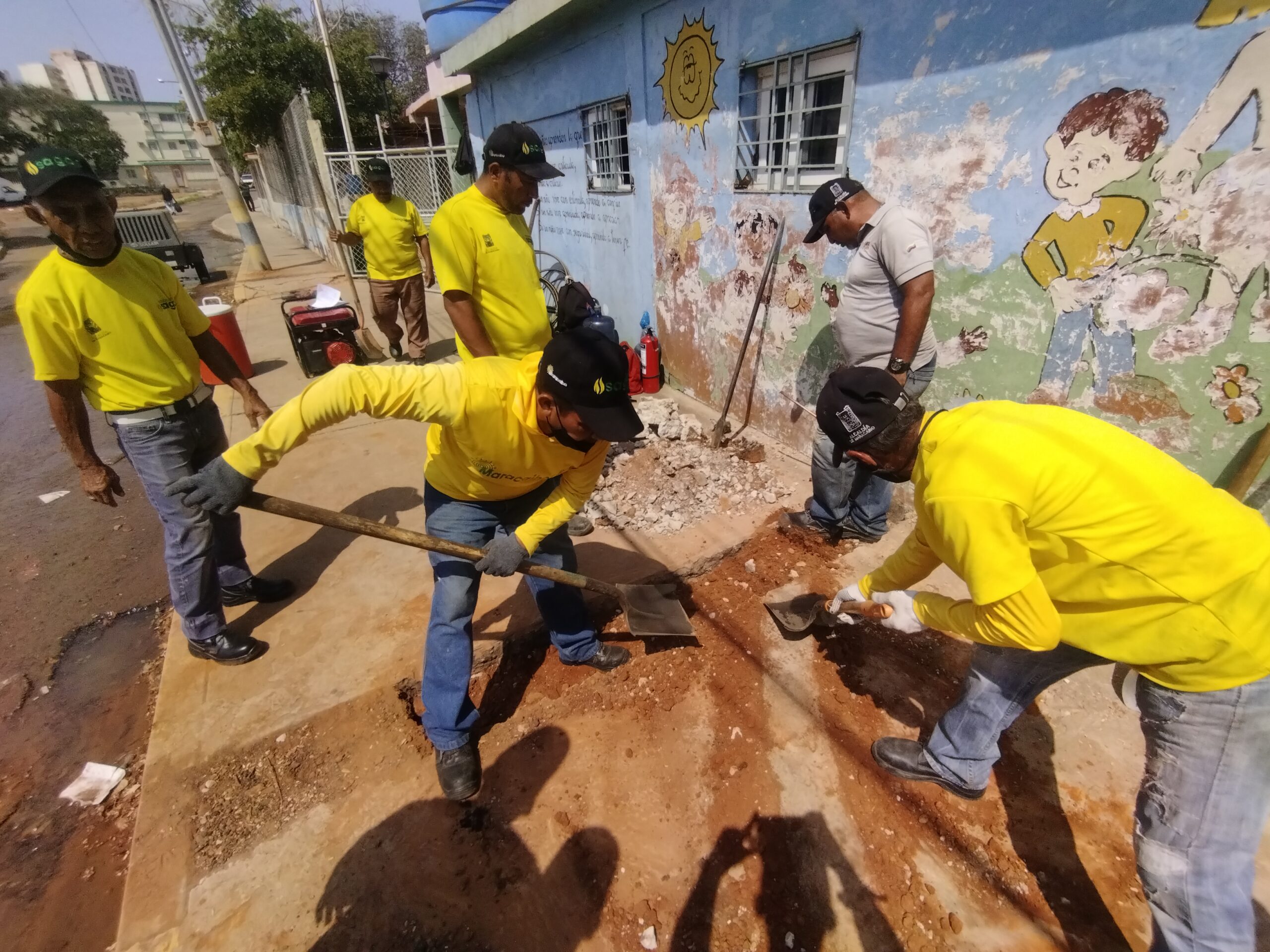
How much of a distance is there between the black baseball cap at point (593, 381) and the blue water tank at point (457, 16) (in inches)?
375

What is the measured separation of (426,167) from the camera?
11438 mm

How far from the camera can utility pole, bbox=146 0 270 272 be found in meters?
11.3

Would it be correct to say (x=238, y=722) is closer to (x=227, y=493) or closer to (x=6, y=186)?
(x=227, y=493)

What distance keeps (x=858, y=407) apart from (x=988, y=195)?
6.56 feet

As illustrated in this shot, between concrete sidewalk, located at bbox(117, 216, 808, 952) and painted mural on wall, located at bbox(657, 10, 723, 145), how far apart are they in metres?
2.72

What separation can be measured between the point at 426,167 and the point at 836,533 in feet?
37.8

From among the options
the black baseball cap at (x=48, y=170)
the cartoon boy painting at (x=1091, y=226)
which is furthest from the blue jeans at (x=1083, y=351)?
the black baseball cap at (x=48, y=170)

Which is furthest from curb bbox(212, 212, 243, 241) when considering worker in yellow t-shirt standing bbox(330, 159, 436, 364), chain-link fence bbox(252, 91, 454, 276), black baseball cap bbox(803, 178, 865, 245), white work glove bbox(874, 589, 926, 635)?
white work glove bbox(874, 589, 926, 635)

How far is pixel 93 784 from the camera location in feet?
8.28

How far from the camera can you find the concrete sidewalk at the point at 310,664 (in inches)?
77.8

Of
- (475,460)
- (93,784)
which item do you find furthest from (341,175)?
(475,460)

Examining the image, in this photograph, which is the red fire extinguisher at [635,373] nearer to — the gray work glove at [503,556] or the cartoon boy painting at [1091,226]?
the cartoon boy painting at [1091,226]

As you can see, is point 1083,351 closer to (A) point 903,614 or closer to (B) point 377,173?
(A) point 903,614

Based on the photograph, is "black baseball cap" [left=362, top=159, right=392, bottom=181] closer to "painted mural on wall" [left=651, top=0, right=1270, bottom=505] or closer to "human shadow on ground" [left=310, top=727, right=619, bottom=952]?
"painted mural on wall" [left=651, top=0, right=1270, bottom=505]
